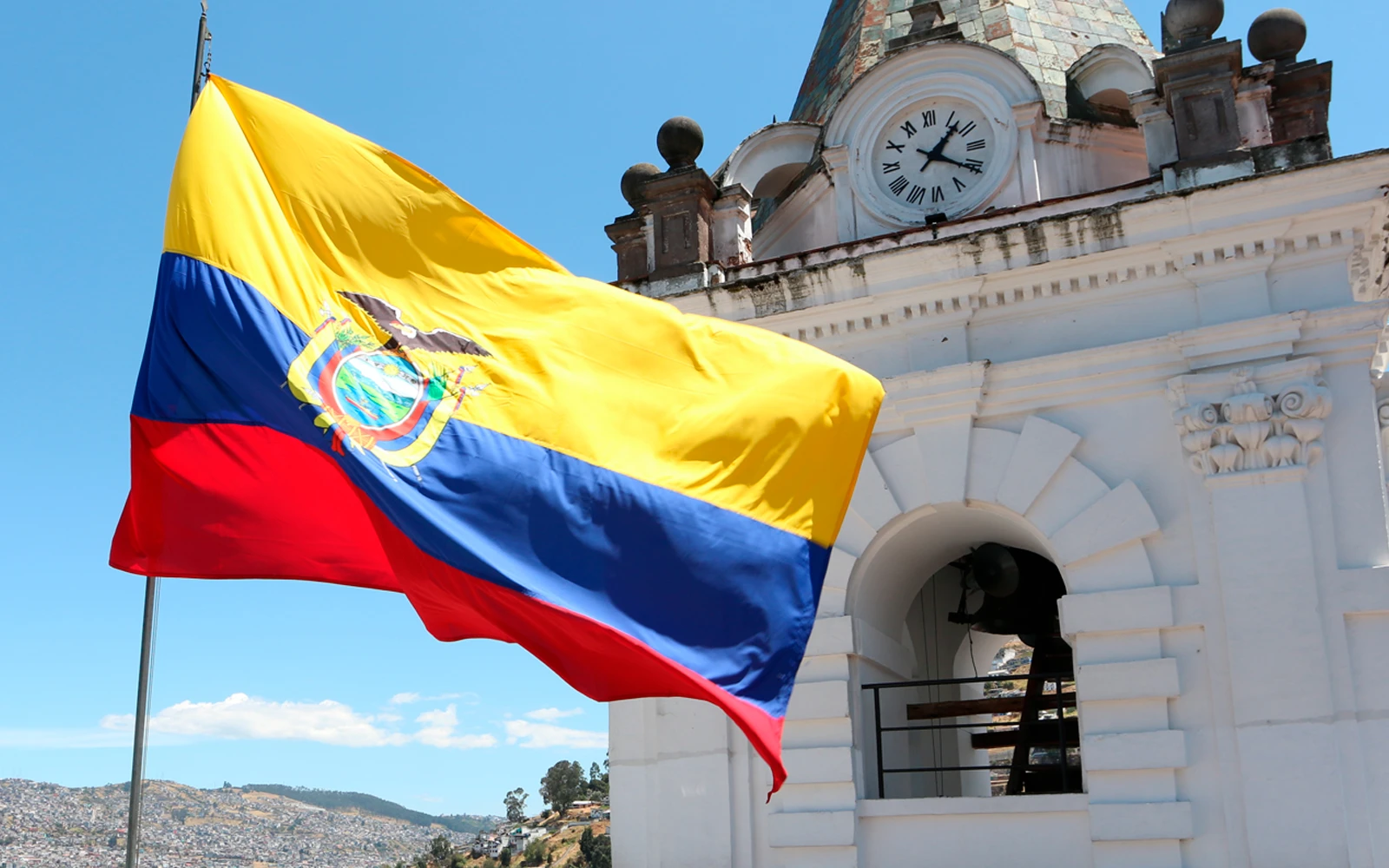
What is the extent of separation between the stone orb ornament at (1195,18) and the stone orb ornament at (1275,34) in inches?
52.1

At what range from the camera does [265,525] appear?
7977 mm

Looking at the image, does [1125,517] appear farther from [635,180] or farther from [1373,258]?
[635,180]

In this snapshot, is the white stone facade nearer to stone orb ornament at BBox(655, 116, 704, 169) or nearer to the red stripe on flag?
stone orb ornament at BBox(655, 116, 704, 169)

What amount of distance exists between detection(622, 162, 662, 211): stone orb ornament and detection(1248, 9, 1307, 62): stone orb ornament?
5.97 metres

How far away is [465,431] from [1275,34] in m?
9.43

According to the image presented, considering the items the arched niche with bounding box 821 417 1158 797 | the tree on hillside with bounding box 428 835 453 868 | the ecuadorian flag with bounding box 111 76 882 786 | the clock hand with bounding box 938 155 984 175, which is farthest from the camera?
the tree on hillside with bounding box 428 835 453 868

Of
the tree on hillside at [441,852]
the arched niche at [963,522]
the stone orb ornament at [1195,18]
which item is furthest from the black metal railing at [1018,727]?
the tree on hillside at [441,852]

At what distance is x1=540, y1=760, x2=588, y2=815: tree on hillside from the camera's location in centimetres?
2638

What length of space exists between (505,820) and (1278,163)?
786 inches

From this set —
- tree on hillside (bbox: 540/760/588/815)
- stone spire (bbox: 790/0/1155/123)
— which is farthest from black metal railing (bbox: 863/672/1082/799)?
tree on hillside (bbox: 540/760/588/815)

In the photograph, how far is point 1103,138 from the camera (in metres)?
13.2

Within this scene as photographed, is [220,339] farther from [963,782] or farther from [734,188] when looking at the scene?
[963,782]

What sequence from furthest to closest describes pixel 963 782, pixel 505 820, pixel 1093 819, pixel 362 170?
pixel 505 820, pixel 963 782, pixel 1093 819, pixel 362 170

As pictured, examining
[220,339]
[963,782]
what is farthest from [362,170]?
[963,782]
